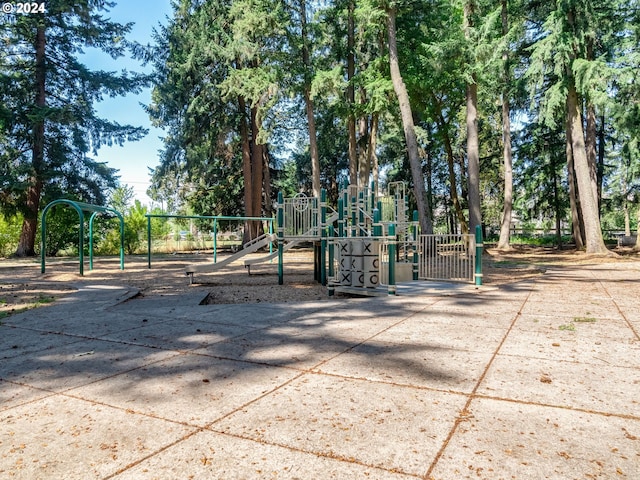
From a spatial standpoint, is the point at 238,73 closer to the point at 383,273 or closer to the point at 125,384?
the point at 383,273

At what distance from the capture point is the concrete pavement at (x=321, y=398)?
214cm

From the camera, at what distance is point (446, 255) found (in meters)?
10.1

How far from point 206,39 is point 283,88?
19.1 feet

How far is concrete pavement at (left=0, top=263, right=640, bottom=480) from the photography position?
2.14 meters

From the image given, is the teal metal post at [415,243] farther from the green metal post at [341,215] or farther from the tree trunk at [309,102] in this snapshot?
the tree trunk at [309,102]

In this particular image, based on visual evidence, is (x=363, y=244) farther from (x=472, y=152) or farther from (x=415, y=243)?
(x=472, y=152)

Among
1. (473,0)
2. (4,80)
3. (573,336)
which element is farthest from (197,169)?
(573,336)

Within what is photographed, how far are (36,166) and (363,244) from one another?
19.7 m

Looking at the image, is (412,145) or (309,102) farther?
(309,102)

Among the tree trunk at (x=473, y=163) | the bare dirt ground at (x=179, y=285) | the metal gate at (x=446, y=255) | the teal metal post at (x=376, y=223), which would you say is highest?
the tree trunk at (x=473, y=163)

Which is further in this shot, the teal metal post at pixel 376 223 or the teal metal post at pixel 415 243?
the teal metal post at pixel 415 243

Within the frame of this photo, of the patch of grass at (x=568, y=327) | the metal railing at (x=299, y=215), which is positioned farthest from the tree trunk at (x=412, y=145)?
the patch of grass at (x=568, y=327)

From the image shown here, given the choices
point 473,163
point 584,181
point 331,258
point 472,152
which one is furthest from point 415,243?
point 584,181

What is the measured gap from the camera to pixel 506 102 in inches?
995
